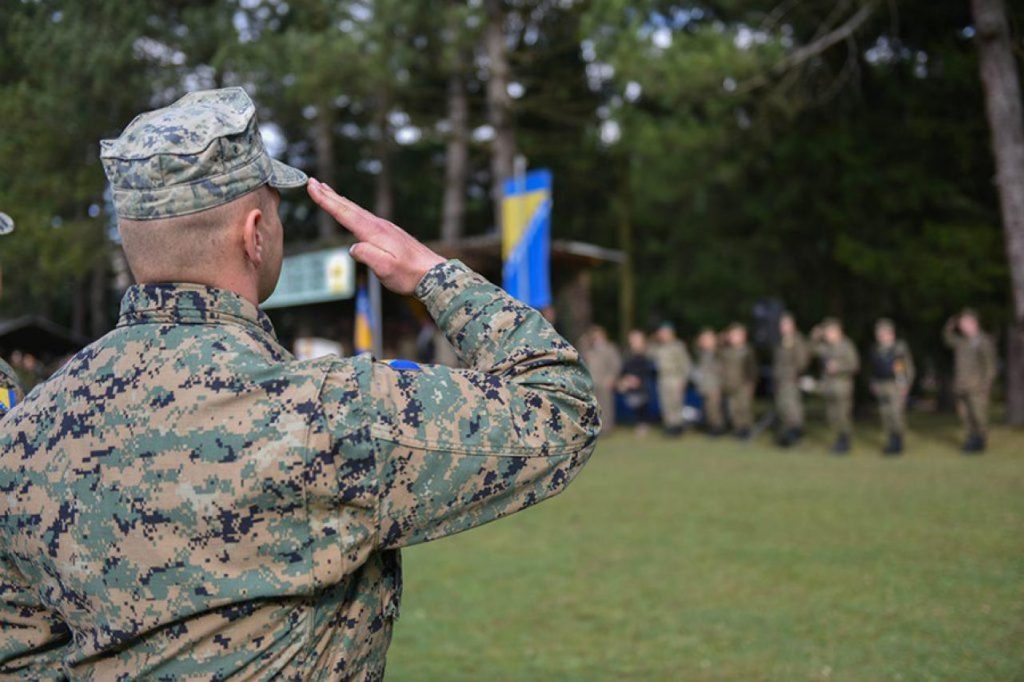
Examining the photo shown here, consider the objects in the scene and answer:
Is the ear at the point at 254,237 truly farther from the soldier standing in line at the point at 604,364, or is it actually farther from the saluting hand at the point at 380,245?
the soldier standing in line at the point at 604,364

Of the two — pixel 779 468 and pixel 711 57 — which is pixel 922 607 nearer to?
pixel 779 468

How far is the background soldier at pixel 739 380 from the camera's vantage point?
2019 cm

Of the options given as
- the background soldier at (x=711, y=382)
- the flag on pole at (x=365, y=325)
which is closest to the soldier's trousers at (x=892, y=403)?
the background soldier at (x=711, y=382)

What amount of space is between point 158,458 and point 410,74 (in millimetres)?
18240

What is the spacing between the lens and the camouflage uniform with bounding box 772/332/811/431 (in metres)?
18.2

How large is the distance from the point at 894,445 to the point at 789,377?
260cm

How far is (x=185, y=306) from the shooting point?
1728 mm

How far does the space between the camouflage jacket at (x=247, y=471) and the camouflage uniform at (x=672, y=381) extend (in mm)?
19120

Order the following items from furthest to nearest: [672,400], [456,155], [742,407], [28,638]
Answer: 1. [456,155]
2. [672,400]
3. [742,407]
4. [28,638]

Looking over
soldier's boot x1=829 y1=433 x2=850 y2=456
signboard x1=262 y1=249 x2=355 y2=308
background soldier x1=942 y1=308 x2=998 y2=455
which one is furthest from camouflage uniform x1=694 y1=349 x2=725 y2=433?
signboard x1=262 y1=249 x2=355 y2=308

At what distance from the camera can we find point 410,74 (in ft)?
62.8

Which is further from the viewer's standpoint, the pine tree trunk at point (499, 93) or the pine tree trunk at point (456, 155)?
the pine tree trunk at point (456, 155)

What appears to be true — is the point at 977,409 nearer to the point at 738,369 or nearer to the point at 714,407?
the point at 738,369

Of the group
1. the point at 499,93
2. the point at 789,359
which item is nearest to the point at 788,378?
the point at 789,359
